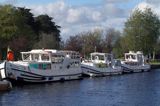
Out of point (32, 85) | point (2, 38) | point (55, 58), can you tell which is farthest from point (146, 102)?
point (2, 38)

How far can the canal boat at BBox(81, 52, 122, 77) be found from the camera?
93062 mm

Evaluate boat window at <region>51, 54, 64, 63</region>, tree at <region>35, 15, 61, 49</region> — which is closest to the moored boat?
boat window at <region>51, 54, 64, 63</region>

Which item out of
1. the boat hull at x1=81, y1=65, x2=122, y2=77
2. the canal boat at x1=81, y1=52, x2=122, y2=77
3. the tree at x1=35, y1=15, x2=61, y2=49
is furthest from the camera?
the tree at x1=35, y1=15, x2=61, y2=49

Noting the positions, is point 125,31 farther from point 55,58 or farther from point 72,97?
point 72,97

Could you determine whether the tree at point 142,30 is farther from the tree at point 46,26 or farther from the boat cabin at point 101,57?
the boat cabin at point 101,57

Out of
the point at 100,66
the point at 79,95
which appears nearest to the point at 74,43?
the point at 100,66

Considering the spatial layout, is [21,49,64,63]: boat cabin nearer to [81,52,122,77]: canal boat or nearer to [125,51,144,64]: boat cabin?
[81,52,122,77]: canal boat

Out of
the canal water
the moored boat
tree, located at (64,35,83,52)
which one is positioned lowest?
the canal water

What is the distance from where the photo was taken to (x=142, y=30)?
461ft

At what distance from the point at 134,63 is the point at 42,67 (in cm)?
4714

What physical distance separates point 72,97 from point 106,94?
19.0 ft

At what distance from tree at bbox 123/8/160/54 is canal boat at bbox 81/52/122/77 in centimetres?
3565

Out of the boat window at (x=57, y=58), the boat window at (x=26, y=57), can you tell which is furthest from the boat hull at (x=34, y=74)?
the boat window at (x=26, y=57)

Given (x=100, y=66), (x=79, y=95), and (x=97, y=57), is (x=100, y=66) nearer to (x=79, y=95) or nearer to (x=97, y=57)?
(x=97, y=57)
